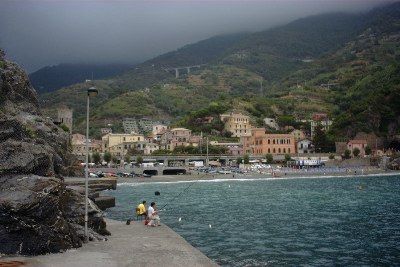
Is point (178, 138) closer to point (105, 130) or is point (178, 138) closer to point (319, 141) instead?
point (105, 130)

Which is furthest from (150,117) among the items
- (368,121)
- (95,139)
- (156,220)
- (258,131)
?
(156,220)

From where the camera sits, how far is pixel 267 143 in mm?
124062

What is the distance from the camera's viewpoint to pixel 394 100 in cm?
13700

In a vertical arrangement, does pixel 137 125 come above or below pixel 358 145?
above

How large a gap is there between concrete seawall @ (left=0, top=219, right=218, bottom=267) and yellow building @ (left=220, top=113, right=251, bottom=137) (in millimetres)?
121979

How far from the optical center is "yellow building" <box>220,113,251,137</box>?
463 feet

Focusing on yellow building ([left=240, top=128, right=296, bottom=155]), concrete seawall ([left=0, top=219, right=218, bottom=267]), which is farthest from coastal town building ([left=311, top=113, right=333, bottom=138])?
concrete seawall ([left=0, top=219, right=218, bottom=267])

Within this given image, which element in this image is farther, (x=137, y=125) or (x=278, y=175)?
(x=137, y=125)

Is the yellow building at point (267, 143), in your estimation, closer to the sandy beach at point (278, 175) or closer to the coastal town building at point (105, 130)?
the sandy beach at point (278, 175)

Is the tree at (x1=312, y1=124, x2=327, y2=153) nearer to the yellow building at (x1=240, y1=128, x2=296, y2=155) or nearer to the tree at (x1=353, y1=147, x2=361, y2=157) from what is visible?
the yellow building at (x1=240, y1=128, x2=296, y2=155)

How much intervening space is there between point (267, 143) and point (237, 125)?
776 inches

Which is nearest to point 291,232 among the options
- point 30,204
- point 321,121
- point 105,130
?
point 30,204

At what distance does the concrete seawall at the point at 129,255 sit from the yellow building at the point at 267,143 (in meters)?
106

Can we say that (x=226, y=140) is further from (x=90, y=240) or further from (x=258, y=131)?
(x=90, y=240)
